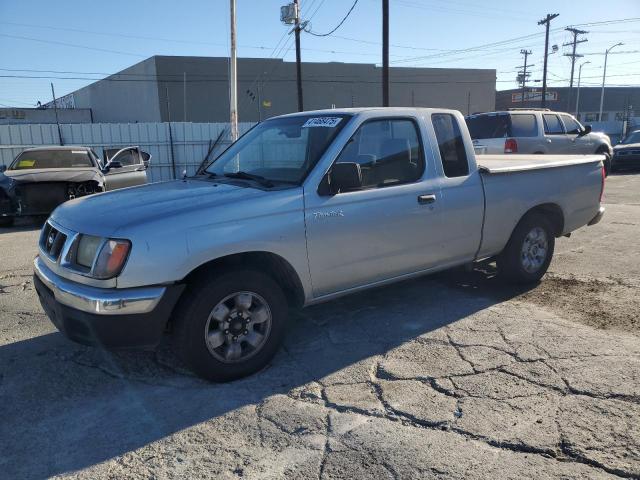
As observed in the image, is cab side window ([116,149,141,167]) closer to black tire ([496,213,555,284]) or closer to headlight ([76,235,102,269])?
black tire ([496,213,555,284])

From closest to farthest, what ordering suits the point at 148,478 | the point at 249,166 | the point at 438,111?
1. the point at 148,478
2. the point at 249,166
3. the point at 438,111

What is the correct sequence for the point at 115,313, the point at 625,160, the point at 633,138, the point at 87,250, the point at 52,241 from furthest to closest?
the point at 633,138, the point at 625,160, the point at 52,241, the point at 87,250, the point at 115,313

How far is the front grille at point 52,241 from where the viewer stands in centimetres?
360

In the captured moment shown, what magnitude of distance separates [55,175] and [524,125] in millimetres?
10517

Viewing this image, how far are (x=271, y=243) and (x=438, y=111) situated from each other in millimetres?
2183

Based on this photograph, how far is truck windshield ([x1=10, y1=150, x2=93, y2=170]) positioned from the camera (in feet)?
36.8

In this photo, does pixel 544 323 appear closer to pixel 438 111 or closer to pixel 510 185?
pixel 510 185

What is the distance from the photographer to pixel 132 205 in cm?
365

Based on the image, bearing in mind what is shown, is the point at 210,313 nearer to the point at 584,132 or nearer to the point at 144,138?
the point at 584,132

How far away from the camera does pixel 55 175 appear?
10.5 m

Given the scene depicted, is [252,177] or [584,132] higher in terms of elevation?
[252,177]

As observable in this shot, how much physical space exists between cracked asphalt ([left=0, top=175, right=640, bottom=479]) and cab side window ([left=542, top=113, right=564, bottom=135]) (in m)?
9.03

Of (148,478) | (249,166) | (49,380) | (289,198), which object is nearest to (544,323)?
(289,198)

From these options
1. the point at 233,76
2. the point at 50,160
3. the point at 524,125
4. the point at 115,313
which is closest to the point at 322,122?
the point at 115,313
